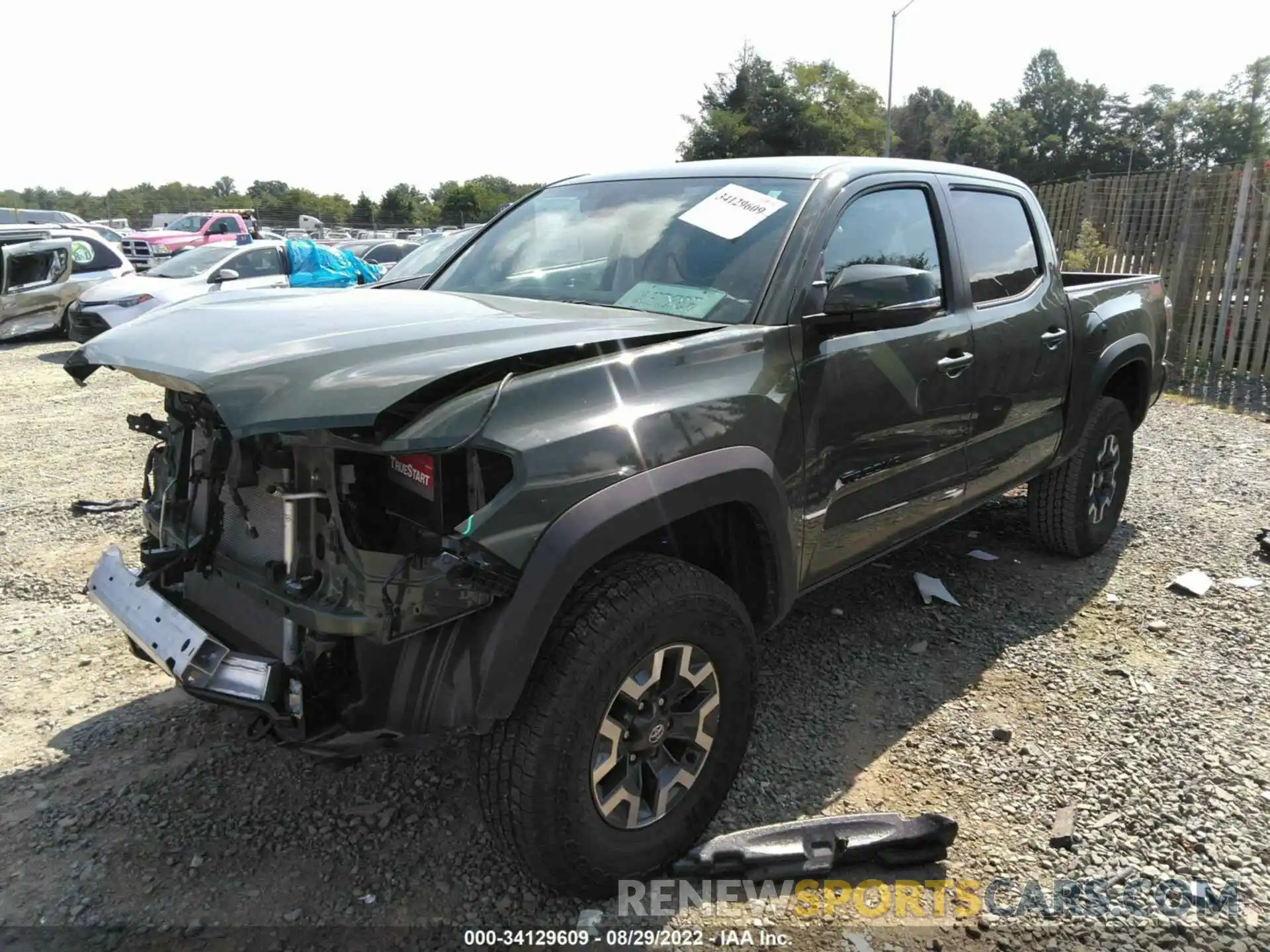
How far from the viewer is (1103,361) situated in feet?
14.2

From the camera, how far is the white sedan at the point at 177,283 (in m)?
11.4

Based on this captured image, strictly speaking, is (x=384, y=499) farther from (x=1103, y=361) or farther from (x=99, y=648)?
(x=1103, y=361)

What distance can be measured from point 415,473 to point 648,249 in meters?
1.38

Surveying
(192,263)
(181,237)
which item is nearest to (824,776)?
(192,263)

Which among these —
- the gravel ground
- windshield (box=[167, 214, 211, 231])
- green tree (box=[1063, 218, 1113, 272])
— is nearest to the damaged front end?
the gravel ground

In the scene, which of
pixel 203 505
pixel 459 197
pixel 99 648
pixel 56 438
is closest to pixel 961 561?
pixel 203 505

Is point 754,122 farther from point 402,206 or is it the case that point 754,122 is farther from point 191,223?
point 191,223

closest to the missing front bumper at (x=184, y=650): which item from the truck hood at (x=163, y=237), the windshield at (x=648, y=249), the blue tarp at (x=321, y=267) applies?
the windshield at (x=648, y=249)

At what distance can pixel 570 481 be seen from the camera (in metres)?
2.03

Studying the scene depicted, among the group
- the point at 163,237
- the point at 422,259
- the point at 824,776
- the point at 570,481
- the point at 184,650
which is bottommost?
the point at 824,776

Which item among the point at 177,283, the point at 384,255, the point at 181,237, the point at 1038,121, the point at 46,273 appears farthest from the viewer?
the point at 1038,121

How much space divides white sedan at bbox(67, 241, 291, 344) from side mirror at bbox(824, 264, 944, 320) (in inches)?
384

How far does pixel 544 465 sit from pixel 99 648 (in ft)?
8.81

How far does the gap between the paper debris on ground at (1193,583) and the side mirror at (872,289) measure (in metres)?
2.66
